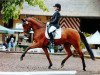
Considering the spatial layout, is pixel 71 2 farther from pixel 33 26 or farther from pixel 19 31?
pixel 33 26

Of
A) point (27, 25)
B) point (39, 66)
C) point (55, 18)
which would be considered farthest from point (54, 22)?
point (39, 66)

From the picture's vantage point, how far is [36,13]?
4388 cm

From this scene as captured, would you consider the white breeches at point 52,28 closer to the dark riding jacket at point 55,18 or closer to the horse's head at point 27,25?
the dark riding jacket at point 55,18

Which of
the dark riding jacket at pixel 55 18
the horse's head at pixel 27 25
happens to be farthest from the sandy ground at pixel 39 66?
the dark riding jacket at pixel 55 18

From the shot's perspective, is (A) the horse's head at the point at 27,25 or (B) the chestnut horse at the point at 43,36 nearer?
(B) the chestnut horse at the point at 43,36

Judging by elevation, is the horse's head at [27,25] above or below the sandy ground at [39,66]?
above

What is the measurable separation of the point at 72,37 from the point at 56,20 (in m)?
1.11

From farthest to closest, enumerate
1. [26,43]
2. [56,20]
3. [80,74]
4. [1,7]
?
[26,43], [1,7], [56,20], [80,74]

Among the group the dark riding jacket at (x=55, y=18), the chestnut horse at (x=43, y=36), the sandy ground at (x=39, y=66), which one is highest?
the dark riding jacket at (x=55, y=18)

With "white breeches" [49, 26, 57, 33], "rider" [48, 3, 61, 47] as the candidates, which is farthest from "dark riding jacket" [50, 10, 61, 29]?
"white breeches" [49, 26, 57, 33]

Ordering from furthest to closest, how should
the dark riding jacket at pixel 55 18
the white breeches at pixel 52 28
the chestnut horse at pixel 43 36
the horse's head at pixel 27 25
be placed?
the horse's head at pixel 27 25
the chestnut horse at pixel 43 36
the white breeches at pixel 52 28
the dark riding jacket at pixel 55 18

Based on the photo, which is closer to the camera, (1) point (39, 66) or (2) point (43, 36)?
(2) point (43, 36)

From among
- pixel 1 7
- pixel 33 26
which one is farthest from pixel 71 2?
pixel 33 26

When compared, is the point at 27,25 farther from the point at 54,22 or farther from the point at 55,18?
the point at 55,18
